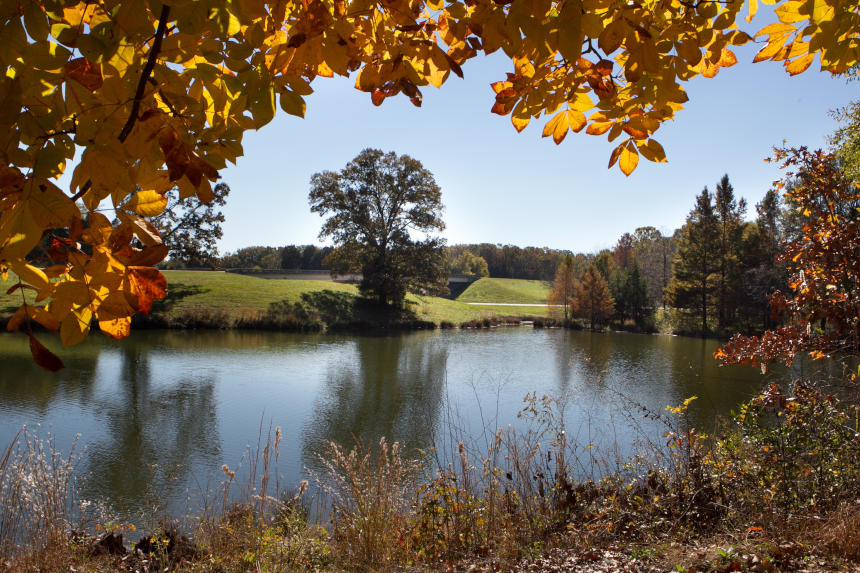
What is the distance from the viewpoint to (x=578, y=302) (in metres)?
31.1

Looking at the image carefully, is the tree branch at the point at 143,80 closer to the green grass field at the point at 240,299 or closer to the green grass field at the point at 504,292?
the green grass field at the point at 240,299

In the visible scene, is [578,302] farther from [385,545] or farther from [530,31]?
[530,31]

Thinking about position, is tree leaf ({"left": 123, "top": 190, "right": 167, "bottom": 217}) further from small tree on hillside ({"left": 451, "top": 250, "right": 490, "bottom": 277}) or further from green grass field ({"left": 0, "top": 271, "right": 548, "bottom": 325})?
small tree on hillside ({"left": 451, "top": 250, "right": 490, "bottom": 277})

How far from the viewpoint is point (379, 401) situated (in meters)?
9.88

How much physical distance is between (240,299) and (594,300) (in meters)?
20.3

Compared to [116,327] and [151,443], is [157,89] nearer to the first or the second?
[116,327]

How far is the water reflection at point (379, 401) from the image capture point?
7.55 meters

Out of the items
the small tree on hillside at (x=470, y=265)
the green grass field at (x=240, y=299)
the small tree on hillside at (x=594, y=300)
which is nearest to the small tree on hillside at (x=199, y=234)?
the green grass field at (x=240, y=299)

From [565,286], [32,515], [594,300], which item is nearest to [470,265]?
[565,286]

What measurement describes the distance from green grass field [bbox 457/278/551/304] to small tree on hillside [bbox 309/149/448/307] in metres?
20.3

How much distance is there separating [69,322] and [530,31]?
90 cm

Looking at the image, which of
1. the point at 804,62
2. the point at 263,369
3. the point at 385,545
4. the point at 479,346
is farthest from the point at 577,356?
the point at 804,62

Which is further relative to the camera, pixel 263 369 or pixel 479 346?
pixel 479 346

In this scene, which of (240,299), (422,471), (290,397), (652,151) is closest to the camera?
(652,151)
